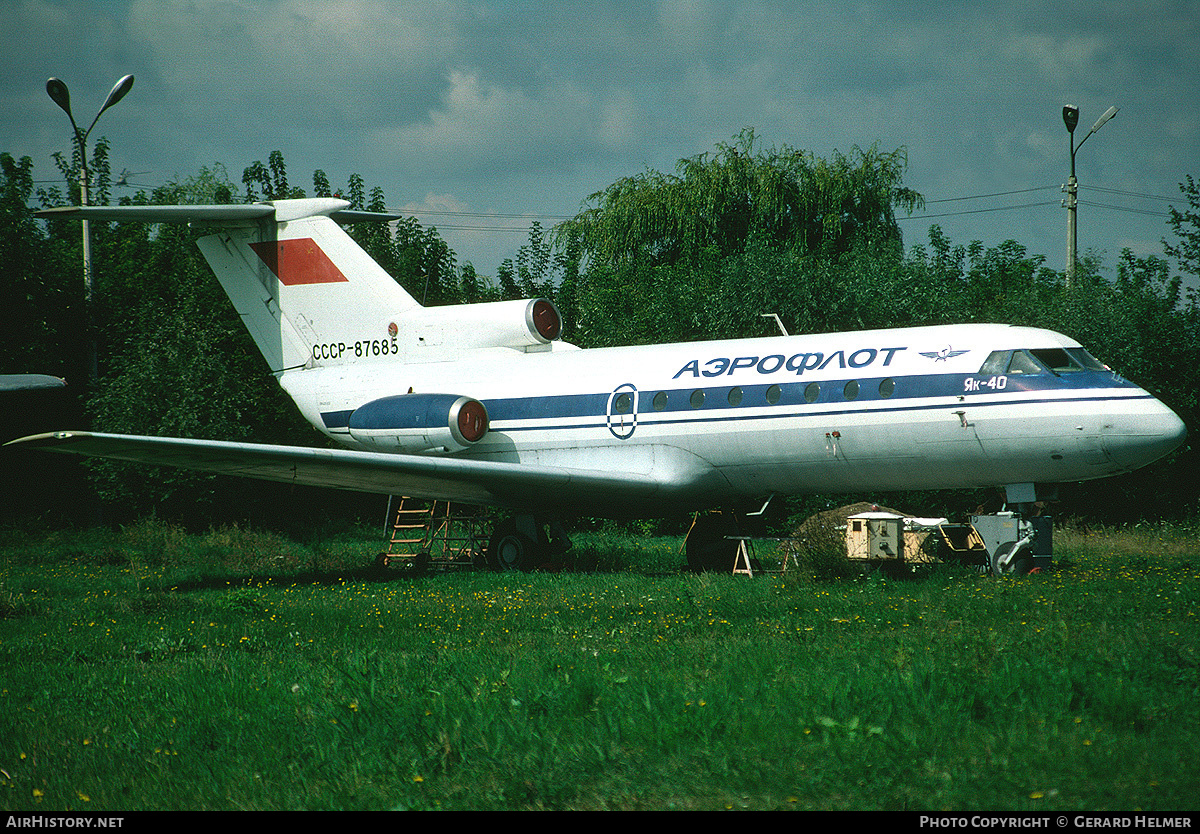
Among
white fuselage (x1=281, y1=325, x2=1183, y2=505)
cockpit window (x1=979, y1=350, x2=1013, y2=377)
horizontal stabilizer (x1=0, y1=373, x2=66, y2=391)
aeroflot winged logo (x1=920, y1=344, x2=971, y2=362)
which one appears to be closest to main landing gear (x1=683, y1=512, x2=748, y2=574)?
white fuselage (x1=281, y1=325, x2=1183, y2=505)

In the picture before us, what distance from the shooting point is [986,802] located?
4.64 m

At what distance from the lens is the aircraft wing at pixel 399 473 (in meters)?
13.8

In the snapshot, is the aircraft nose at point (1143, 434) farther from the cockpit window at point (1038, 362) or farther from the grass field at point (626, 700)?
the grass field at point (626, 700)

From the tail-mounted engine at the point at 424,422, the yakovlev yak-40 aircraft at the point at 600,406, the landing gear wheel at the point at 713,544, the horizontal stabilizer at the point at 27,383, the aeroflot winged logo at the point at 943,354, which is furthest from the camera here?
the tail-mounted engine at the point at 424,422

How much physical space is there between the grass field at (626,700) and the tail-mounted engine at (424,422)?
17.4 feet

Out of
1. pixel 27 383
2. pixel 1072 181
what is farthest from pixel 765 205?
pixel 27 383

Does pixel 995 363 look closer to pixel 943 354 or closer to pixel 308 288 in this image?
pixel 943 354

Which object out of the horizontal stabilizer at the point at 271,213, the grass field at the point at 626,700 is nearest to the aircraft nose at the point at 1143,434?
the grass field at the point at 626,700

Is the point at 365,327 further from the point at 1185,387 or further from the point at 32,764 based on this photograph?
the point at 1185,387

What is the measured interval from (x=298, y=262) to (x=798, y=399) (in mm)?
10176

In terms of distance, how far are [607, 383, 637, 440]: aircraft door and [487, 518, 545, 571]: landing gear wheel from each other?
251 cm

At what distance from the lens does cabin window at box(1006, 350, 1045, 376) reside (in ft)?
44.1

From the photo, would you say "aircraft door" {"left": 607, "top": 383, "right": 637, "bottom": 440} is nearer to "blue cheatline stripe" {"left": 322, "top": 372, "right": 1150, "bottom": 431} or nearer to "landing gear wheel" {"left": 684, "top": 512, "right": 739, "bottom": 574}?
"blue cheatline stripe" {"left": 322, "top": 372, "right": 1150, "bottom": 431}

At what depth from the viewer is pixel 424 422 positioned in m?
17.6
